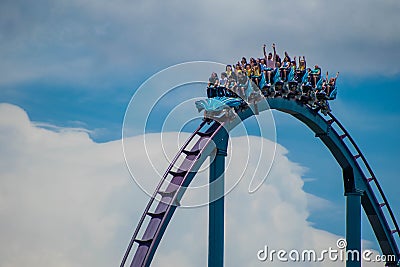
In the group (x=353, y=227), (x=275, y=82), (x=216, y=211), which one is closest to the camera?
(x=216, y=211)

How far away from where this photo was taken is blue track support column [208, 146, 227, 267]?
53.3 ft

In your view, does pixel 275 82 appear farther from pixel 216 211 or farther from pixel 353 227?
pixel 353 227

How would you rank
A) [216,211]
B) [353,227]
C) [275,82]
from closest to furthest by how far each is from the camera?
[216,211] → [275,82] → [353,227]

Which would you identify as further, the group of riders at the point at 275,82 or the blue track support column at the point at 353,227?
the blue track support column at the point at 353,227

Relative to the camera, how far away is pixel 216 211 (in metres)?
16.4

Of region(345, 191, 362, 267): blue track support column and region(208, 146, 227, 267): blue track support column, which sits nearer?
region(208, 146, 227, 267): blue track support column

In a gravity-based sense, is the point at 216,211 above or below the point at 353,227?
below

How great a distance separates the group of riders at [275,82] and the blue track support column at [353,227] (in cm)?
235

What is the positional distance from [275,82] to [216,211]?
3.12m

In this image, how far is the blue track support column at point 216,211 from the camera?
53.3 ft

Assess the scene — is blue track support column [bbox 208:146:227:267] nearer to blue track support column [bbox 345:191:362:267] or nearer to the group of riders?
the group of riders

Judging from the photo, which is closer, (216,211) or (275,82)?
(216,211)

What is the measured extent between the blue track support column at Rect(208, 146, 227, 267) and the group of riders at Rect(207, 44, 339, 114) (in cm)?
123

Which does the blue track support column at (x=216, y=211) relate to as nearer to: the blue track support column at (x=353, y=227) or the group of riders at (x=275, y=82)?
the group of riders at (x=275, y=82)
